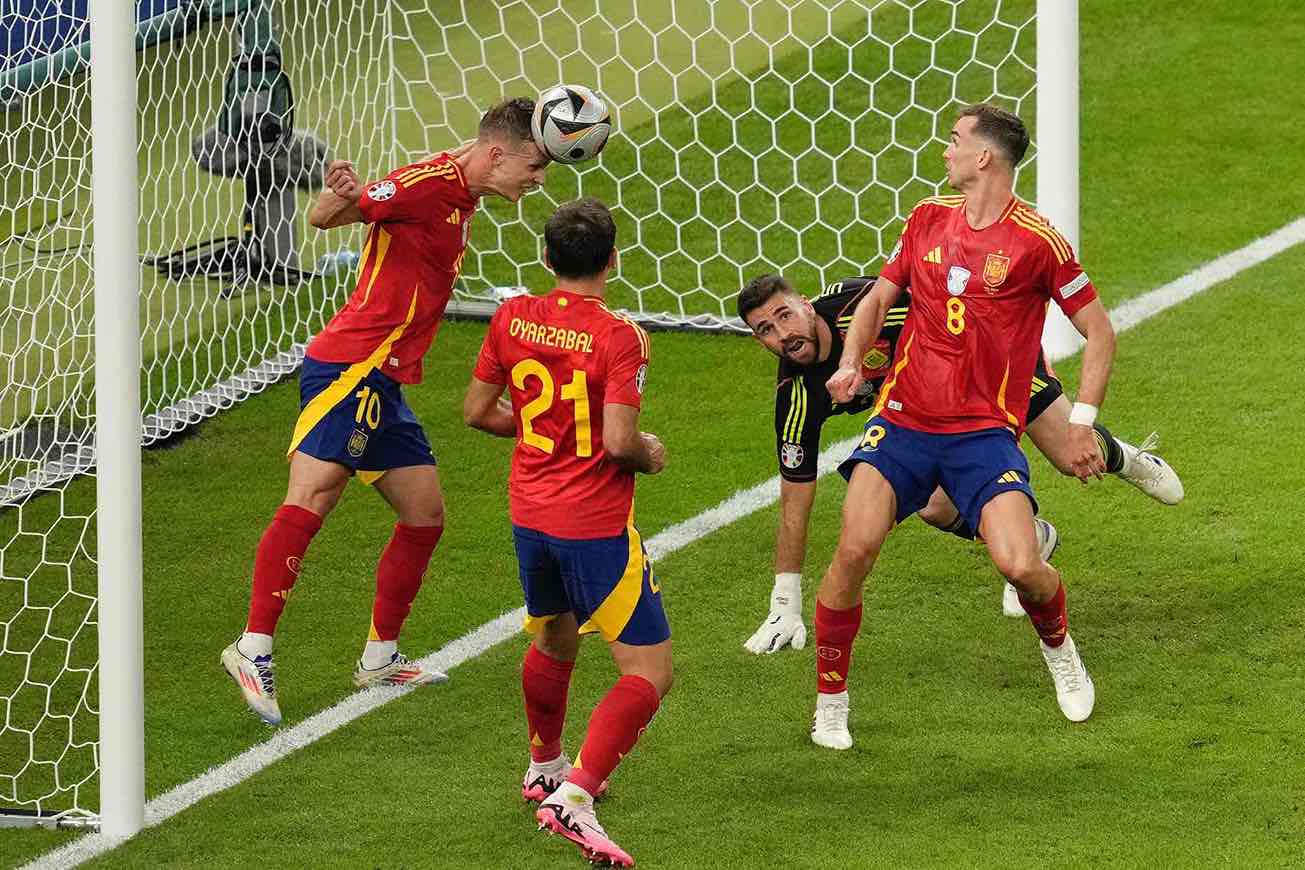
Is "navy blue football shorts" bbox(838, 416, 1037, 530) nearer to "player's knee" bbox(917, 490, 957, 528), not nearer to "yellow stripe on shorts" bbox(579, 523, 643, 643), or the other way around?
"player's knee" bbox(917, 490, 957, 528)

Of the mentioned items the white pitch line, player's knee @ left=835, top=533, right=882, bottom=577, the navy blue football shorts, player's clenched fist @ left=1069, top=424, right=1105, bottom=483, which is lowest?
the white pitch line

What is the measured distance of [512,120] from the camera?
21.0 feet

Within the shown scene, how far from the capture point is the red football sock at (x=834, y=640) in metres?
6.12

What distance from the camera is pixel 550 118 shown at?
20.6 feet

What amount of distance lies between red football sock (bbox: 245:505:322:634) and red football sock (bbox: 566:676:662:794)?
151 centimetres

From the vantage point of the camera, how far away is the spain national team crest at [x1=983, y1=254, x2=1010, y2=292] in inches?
235

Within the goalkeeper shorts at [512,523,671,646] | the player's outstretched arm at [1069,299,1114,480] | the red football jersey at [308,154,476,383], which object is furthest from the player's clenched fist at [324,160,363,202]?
the player's outstretched arm at [1069,299,1114,480]

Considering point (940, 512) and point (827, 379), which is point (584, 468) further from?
point (940, 512)

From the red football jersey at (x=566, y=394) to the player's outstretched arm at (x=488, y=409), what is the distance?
0.03 m

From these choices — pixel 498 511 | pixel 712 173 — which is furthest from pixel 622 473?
pixel 712 173

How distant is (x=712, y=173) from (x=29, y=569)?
16.4 ft

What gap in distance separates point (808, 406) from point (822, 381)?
9 centimetres

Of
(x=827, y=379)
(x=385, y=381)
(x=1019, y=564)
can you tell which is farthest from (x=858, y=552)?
(x=385, y=381)

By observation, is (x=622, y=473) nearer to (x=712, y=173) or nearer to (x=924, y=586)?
(x=924, y=586)
